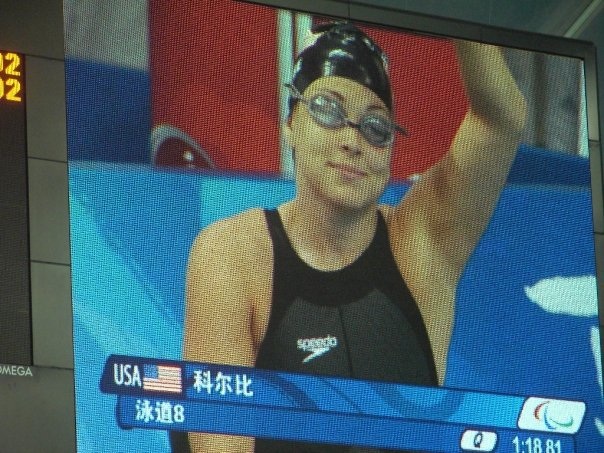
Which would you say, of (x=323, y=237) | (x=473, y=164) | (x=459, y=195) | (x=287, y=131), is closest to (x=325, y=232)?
(x=323, y=237)

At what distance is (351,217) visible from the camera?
8.18 meters

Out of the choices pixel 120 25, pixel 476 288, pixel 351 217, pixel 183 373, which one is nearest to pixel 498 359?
pixel 476 288

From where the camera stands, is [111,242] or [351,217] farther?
[351,217]

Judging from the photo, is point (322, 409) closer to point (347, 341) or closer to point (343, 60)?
point (347, 341)

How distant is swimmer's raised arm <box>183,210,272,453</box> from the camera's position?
7.67 metres

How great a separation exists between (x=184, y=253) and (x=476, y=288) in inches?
53.3

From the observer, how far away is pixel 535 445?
8242mm

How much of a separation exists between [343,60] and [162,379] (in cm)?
165

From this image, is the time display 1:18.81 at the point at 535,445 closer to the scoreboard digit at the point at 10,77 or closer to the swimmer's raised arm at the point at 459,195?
the swimmer's raised arm at the point at 459,195

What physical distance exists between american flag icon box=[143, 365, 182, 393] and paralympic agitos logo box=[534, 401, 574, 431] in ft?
5.42

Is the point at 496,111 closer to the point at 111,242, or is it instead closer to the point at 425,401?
the point at 425,401

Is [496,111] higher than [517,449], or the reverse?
[496,111]

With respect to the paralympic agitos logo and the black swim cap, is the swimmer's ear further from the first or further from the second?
the paralympic agitos logo

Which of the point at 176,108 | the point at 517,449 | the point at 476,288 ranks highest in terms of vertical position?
the point at 176,108
